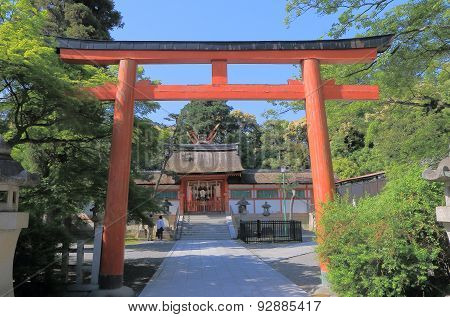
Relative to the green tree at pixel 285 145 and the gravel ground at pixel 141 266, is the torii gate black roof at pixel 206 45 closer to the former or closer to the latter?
the gravel ground at pixel 141 266

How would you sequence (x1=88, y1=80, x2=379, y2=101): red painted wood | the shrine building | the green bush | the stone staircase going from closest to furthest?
the green bush
(x1=88, y1=80, x2=379, y2=101): red painted wood
the stone staircase
the shrine building

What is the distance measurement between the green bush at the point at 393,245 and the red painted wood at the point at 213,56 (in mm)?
3610

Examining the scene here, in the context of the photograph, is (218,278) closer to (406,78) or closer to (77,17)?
(406,78)

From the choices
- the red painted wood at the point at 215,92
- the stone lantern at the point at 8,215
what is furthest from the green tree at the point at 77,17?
the stone lantern at the point at 8,215

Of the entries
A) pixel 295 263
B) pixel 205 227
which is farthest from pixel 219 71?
pixel 205 227

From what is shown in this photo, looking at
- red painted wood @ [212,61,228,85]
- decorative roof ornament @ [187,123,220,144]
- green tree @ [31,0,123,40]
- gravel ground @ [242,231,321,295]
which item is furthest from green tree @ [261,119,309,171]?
red painted wood @ [212,61,228,85]

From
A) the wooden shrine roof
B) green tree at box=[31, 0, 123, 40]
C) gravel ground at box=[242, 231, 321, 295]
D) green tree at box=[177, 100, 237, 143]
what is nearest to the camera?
gravel ground at box=[242, 231, 321, 295]

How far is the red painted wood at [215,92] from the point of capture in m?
8.55

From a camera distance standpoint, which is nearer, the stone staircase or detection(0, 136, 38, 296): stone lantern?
detection(0, 136, 38, 296): stone lantern

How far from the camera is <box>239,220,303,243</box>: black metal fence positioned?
2131cm

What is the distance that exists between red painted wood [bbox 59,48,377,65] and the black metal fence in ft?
45.3

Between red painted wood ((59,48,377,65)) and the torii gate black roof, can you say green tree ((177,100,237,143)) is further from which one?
the torii gate black roof

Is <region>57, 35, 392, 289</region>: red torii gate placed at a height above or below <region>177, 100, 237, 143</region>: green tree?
below
